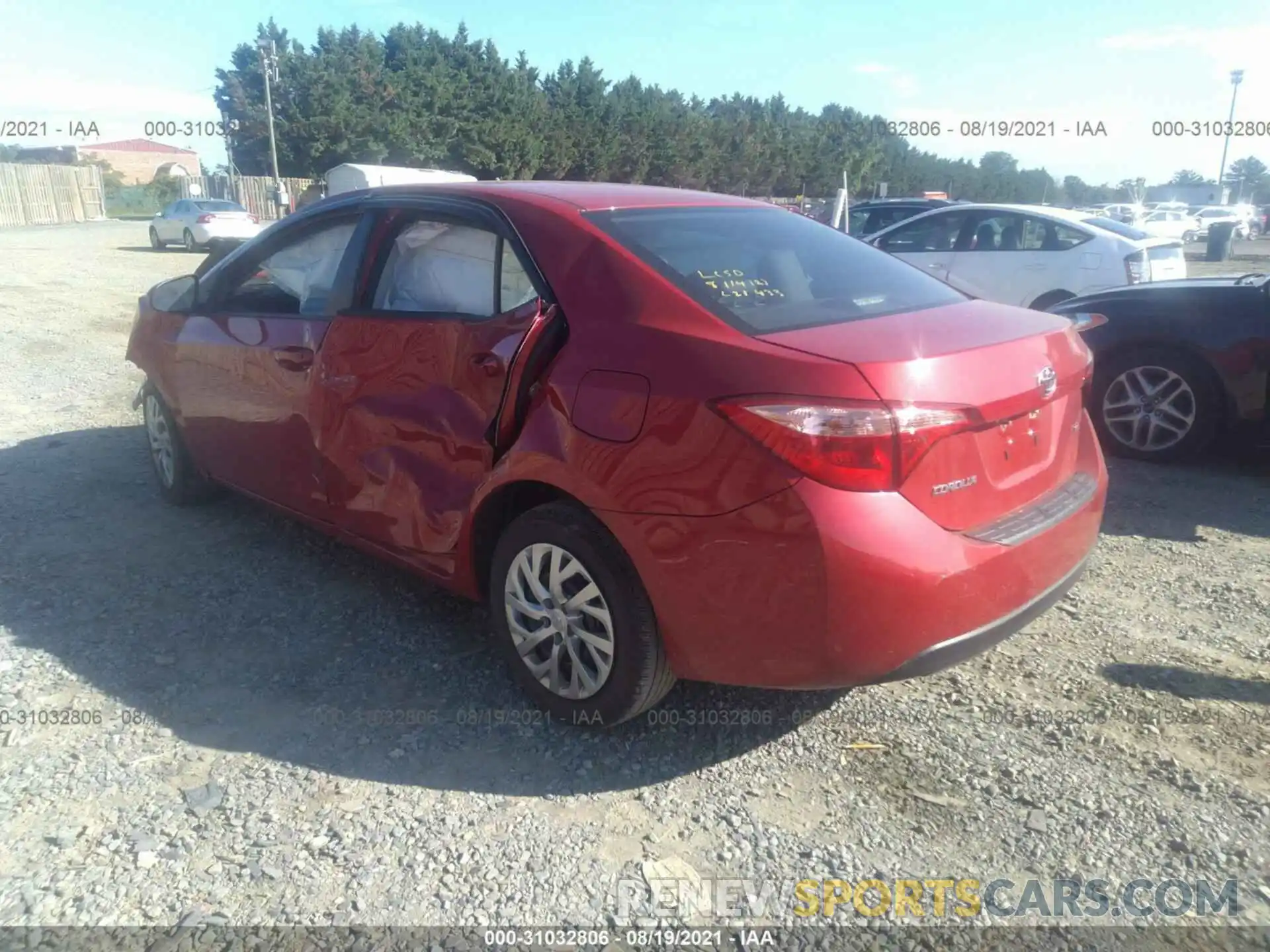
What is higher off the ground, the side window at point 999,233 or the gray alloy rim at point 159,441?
the side window at point 999,233

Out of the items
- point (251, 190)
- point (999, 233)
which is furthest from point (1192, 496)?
point (251, 190)

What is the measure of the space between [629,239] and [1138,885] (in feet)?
7.31

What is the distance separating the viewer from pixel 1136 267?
928cm

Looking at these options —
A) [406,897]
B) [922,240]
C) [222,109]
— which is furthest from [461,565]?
[222,109]

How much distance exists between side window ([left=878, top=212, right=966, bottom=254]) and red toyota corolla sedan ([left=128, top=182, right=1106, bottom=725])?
747 cm

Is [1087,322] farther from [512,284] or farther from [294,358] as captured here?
[294,358]

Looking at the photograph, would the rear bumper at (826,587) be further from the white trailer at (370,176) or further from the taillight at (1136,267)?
the white trailer at (370,176)

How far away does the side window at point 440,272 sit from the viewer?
336 centimetres

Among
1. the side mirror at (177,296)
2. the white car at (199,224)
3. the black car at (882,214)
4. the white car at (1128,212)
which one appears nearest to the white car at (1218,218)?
the white car at (1128,212)

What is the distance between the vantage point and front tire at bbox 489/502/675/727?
9.31 feet

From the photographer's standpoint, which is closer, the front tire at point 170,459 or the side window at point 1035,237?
the front tire at point 170,459

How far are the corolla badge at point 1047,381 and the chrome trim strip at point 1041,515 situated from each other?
1.01 ft

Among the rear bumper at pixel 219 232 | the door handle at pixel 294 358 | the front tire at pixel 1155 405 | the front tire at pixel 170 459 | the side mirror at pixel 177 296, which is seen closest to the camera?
the door handle at pixel 294 358

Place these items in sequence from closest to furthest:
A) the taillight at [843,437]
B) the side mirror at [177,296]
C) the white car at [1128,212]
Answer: the taillight at [843,437]
the side mirror at [177,296]
the white car at [1128,212]
